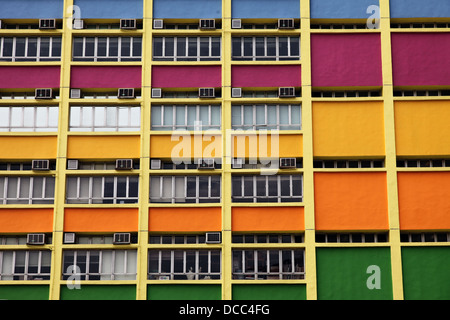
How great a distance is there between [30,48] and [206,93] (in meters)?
8.21

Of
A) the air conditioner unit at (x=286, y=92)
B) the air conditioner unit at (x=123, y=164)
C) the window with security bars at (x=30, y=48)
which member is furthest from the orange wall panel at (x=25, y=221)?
the air conditioner unit at (x=286, y=92)

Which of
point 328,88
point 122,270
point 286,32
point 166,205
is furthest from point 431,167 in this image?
point 122,270

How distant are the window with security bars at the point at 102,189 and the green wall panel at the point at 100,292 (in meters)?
3.62

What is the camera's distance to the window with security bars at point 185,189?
31922 mm

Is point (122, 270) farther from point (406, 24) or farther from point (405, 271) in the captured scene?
point (406, 24)

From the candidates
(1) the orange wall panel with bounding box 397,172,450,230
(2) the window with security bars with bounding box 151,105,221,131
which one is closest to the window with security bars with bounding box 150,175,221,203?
(2) the window with security bars with bounding box 151,105,221,131

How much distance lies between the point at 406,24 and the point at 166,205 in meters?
13.5

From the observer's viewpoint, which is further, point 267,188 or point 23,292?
point 267,188

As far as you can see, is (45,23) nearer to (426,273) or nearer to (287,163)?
(287,163)

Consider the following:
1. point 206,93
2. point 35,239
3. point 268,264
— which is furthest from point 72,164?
point 268,264

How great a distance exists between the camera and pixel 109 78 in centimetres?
3275

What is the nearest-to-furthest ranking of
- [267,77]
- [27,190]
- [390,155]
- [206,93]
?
[390,155], [27,190], [206,93], [267,77]

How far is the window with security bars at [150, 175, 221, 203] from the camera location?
105 ft

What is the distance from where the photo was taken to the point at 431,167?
31.7m
